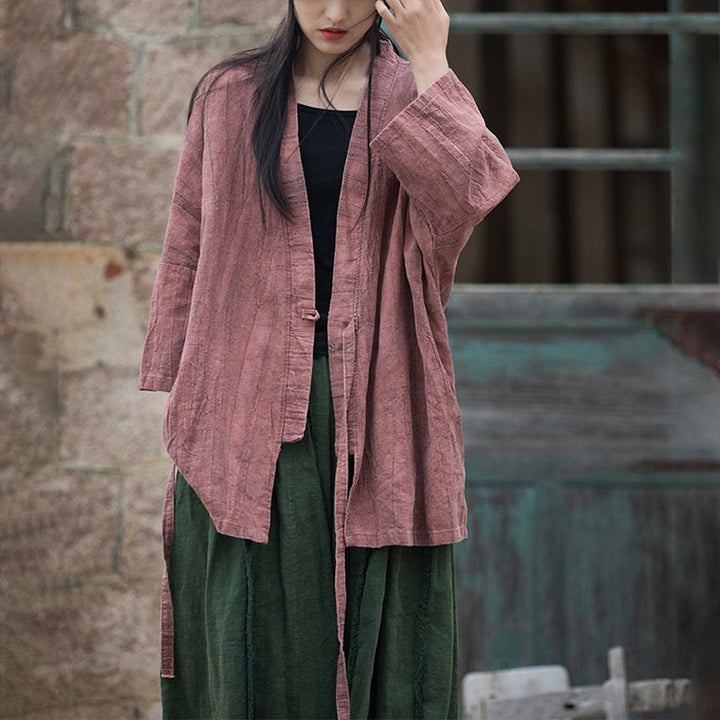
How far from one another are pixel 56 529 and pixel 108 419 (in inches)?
10.7

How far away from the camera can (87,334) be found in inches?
90.4

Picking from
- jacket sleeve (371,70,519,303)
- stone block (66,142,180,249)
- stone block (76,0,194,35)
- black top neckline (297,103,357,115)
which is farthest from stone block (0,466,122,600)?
jacket sleeve (371,70,519,303)

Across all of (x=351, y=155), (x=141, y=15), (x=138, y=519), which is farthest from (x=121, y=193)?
(x=351, y=155)

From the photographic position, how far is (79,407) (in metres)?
2.29

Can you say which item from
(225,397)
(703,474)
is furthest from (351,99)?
(703,474)

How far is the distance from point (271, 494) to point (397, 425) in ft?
0.65

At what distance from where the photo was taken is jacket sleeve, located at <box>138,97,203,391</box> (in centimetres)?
149

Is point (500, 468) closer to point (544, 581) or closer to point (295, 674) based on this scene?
point (544, 581)

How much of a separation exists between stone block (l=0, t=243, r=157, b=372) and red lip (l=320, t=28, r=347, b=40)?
1.02 m

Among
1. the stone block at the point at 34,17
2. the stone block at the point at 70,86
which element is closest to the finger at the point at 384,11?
the stone block at the point at 70,86

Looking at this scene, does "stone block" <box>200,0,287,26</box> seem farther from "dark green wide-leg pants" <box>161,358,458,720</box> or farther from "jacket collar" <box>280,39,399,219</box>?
"dark green wide-leg pants" <box>161,358,458,720</box>

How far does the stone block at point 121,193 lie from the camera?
2295 mm

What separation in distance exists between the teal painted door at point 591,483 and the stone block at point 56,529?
2.82ft

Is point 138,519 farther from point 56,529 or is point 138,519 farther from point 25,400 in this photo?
point 25,400
